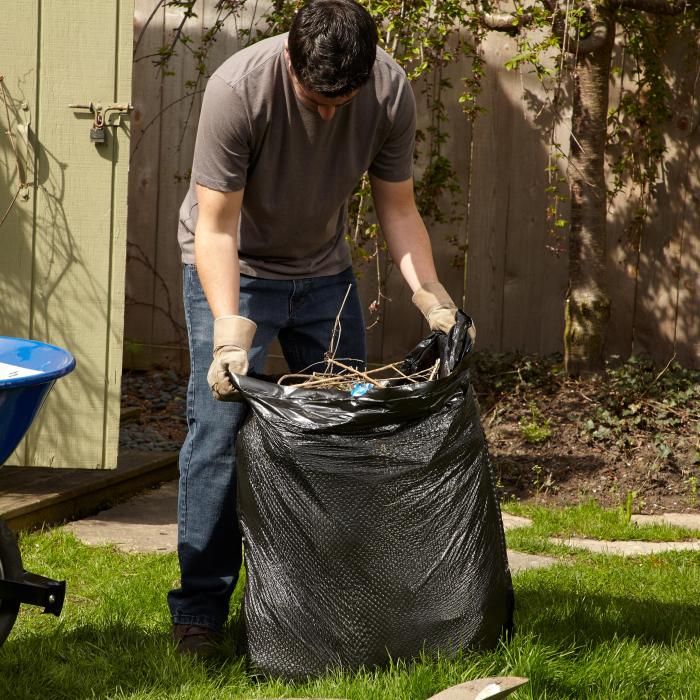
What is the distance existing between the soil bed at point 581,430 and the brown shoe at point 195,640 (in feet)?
6.50

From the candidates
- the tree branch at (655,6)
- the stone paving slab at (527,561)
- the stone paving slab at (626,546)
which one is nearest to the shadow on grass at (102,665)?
the stone paving slab at (527,561)

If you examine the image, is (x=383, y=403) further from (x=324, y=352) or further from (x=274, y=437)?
(x=324, y=352)

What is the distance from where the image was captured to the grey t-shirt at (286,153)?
8.10ft

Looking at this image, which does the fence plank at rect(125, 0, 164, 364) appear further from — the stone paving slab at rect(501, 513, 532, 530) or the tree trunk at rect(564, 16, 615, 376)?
the stone paving slab at rect(501, 513, 532, 530)

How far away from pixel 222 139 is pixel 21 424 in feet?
2.54

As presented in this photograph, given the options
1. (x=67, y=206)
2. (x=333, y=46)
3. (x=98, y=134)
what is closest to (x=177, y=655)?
(x=333, y=46)

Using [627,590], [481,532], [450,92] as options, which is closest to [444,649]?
[481,532]

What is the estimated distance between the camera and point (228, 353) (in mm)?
2436

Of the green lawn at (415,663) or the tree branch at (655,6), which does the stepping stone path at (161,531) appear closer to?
the green lawn at (415,663)

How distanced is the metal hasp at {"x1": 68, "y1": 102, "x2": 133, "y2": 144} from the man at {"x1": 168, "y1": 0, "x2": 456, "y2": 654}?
1.13 metres

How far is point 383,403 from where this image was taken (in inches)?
91.0

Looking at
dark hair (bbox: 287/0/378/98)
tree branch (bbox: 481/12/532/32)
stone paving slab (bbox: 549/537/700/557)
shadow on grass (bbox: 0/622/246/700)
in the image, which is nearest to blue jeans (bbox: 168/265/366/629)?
shadow on grass (bbox: 0/622/246/700)

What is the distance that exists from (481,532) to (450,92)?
3.72 m

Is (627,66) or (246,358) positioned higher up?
(627,66)
